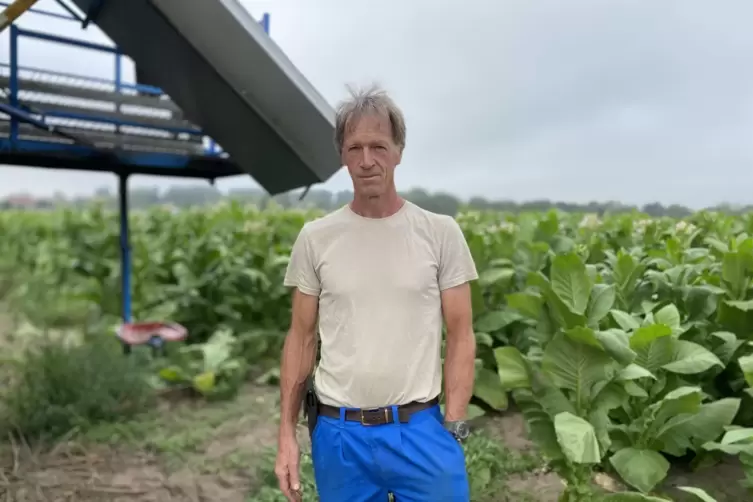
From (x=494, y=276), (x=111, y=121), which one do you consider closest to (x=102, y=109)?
(x=111, y=121)

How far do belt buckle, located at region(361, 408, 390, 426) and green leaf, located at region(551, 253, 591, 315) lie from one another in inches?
51.0

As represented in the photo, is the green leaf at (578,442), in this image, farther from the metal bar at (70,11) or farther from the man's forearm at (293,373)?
the metal bar at (70,11)

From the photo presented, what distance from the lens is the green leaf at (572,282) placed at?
2533mm

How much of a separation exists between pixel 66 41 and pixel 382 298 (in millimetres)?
2998

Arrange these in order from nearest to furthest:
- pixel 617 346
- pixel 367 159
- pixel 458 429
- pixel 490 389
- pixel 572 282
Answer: pixel 367 159, pixel 458 429, pixel 617 346, pixel 572 282, pixel 490 389

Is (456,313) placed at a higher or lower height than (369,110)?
lower

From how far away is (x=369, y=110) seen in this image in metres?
1.41

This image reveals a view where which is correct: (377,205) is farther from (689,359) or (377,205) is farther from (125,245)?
(125,245)

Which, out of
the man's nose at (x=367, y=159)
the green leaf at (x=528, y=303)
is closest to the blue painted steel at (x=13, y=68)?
the man's nose at (x=367, y=159)

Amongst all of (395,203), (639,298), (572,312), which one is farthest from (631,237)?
(395,203)

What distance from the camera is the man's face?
4.58 feet

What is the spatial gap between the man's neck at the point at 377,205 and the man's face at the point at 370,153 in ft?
0.08

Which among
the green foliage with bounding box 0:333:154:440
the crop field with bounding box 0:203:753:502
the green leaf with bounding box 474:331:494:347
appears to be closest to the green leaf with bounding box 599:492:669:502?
the crop field with bounding box 0:203:753:502

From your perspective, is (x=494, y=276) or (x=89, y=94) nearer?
(x=89, y=94)
